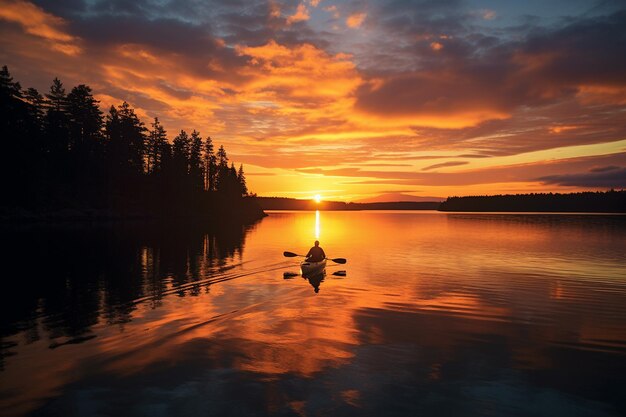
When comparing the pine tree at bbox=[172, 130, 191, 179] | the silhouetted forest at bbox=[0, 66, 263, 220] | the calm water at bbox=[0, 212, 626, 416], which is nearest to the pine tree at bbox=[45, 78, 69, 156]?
the silhouetted forest at bbox=[0, 66, 263, 220]

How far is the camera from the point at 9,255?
111 feet

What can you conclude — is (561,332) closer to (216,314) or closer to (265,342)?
(265,342)

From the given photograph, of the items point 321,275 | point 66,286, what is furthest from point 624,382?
point 66,286

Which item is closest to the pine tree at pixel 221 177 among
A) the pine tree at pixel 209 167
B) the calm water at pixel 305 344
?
the pine tree at pixel 209 167

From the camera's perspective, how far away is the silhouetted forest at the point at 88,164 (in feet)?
223

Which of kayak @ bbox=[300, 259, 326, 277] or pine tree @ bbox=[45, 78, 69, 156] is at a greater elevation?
pine tree @ bbox=[45, 78, 69, 156]

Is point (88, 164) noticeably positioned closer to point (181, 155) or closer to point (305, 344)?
point (181, 155)

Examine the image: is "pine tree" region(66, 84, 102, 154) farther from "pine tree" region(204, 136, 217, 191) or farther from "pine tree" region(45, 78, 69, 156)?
"pine tree" region(204, 136, 217, 191)

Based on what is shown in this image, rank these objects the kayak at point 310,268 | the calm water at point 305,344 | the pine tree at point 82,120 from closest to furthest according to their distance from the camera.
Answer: the calm water at point 305,344 < the kayak at point 310,268 < the pine tree at point 82,120

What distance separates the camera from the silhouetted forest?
68.1 metres

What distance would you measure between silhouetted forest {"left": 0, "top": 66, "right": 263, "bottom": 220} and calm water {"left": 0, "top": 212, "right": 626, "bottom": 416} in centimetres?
5111

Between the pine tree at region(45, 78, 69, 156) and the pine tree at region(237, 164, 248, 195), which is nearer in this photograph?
the pine tree at region(45, 78, 69, 156)

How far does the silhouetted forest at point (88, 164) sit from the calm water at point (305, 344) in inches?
2012

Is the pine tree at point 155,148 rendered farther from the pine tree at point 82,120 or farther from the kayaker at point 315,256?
the kayaker at point 315,256
